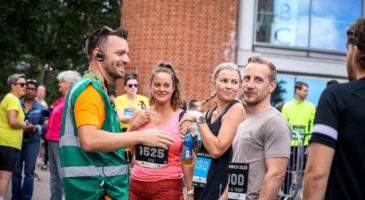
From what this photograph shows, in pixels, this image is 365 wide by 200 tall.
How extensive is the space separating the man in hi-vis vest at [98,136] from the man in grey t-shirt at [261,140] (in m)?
0.84

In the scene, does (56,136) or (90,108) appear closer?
(90,108)

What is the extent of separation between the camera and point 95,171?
3641mm

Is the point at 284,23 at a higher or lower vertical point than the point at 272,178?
higher

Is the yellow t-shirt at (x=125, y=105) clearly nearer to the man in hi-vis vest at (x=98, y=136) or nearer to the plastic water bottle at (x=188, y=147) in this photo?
the plastic water bottle at (x=188, y=147)

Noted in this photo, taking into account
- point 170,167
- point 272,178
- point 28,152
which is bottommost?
point 28,152

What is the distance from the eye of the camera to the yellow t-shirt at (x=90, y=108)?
3500 millimetres

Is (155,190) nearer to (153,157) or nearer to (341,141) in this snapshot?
(153,157)

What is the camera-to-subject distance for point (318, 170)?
2.86m

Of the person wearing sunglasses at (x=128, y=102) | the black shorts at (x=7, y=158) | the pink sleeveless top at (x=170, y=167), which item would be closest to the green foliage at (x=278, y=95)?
the person wearing sunglasses at (x=128, y=102)

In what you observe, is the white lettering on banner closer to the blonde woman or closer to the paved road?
the paved road

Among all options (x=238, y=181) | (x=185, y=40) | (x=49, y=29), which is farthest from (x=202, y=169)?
(x=49, y=29)

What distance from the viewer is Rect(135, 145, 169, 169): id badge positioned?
16.5 ft

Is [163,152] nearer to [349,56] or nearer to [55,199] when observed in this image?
[349,56]

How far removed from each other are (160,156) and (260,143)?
126cm
